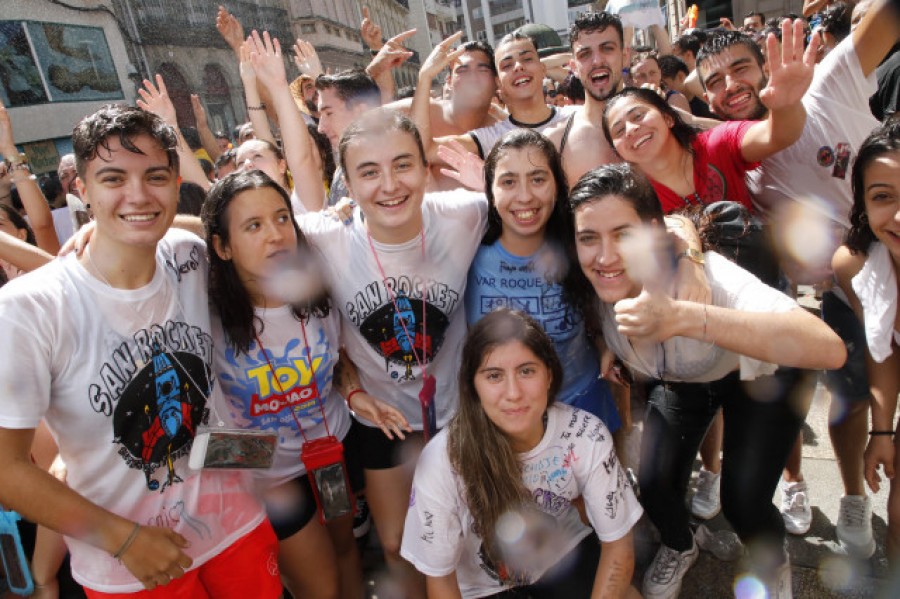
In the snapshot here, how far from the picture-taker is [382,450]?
7.57ft

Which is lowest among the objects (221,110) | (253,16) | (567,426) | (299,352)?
(567,426)

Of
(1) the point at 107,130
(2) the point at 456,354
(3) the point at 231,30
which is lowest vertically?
(2) the point at 456,354

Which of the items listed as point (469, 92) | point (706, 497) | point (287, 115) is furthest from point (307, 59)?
point (706, 497)

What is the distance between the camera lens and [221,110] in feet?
74.1

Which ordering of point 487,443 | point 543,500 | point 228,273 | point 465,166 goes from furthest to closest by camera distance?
point 465,166 → point 228,273 → point 543,500 → point 487,443

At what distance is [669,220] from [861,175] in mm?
638

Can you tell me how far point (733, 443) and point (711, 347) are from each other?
0.42 metres

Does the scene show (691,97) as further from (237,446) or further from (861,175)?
(237,446)

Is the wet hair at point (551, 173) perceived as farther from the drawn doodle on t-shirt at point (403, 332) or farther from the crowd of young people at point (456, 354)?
the drawn doodle on t-shirt at point (403, 332)

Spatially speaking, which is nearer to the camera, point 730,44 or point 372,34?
point 730,44

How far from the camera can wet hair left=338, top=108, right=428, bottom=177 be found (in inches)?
83.9

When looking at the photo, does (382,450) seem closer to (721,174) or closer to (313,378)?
(313,378)

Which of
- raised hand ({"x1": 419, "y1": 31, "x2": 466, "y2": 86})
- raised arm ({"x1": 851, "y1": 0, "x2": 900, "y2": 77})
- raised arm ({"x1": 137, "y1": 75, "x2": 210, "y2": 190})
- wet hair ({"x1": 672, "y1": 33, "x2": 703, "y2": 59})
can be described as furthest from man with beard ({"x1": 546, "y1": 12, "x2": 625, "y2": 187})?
wet hair ({"x1": 672, "y1": 33, "x2": 703, "y2": 59})

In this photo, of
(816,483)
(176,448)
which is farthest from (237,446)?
(816,483)
